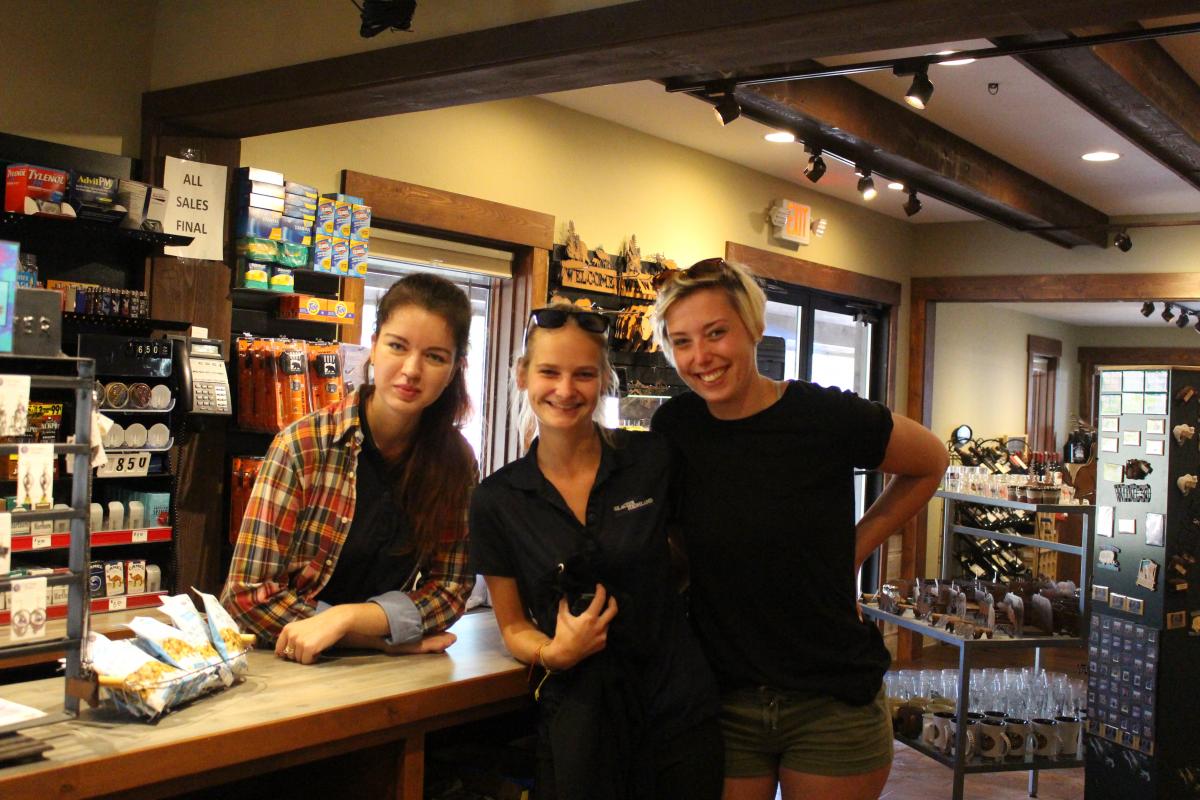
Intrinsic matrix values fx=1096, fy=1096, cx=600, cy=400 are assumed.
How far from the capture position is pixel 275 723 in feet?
5.47

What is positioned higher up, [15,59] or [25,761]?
[15,59]

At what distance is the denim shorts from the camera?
6.30ft

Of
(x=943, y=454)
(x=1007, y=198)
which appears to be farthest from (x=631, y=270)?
(x=943, y=454)

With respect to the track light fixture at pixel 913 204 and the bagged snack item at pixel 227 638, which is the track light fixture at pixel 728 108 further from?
the bagged snack item at pixel 227 638

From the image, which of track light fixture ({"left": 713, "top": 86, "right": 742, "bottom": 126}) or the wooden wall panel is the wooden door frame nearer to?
the wooden wall panel

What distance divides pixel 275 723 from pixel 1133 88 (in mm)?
3973

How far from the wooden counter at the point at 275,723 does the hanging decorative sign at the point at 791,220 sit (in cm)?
503

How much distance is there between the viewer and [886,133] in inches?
207

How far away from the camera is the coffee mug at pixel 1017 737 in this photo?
15.0ft

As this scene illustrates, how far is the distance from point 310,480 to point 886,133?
4030mm

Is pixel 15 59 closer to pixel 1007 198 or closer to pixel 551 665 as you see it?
pixel 551 665

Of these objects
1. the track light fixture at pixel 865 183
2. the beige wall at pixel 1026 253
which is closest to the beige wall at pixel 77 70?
the track light fixture at pixel 865 183

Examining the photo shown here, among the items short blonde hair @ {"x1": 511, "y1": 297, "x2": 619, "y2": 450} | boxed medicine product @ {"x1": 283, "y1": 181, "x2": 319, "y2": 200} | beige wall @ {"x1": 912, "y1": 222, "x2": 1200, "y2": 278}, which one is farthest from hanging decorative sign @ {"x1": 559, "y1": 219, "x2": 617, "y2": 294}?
beige wall @ {"x1": 912, "y1": 222, "x2": 1200, "y2": 278}

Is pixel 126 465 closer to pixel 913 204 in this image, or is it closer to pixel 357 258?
pixel 357 258
